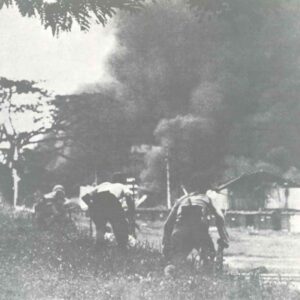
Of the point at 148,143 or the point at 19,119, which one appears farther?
the point at 19,119

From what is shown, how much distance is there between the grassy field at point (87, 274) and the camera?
2914 mm

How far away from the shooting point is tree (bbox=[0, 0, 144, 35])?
3.13 metres

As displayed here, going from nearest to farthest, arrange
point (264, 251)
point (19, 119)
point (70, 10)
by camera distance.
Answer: point (264, 251), point (70, 10), point (19, 119)

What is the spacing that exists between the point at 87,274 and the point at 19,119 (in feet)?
3.48

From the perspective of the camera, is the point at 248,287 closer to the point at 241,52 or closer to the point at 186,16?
the point at 241,52

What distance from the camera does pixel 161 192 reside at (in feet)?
10.3

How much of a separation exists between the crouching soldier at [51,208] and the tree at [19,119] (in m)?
0.17

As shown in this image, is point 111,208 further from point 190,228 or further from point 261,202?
point 261,202

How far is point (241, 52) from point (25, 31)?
4.43ft

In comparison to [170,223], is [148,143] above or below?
above

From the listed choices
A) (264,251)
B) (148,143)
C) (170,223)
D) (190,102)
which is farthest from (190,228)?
(190,102)

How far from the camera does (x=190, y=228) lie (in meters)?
3.12

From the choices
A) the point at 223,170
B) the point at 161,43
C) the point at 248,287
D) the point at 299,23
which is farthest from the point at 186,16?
the point at 248,287

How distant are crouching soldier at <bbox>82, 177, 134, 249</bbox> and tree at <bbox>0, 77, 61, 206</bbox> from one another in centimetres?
48
